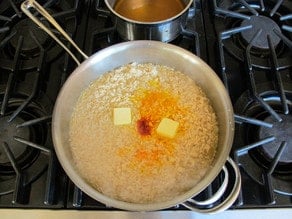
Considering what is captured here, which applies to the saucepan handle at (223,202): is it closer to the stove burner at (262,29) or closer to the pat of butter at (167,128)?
the pat of butter at (167,128)

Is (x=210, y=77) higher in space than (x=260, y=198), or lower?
higher

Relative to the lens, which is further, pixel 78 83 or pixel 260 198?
pixel 78 83

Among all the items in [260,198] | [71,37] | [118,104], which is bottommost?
[260,198]

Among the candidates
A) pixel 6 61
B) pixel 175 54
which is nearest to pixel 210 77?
pixel 175 54

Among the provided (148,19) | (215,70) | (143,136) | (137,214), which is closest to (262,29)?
(215,70)

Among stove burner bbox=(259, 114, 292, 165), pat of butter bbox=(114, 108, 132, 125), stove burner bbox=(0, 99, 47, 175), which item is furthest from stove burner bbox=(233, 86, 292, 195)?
stove burner bbox=(0, 99, 47, 175)

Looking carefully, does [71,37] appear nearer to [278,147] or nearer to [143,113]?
[143,113]

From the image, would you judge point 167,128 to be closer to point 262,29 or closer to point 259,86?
point 259,86
